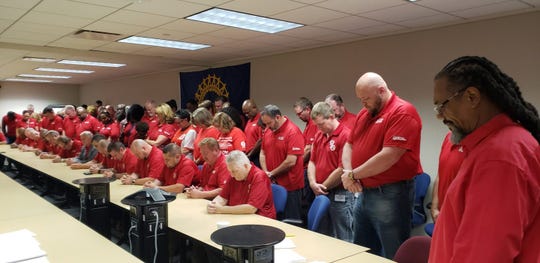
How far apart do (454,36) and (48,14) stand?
4336 mm

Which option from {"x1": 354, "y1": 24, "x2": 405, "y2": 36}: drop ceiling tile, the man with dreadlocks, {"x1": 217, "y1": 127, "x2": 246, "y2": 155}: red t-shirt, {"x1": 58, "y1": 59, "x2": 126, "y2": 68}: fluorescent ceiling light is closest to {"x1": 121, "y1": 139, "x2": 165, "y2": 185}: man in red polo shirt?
{"x1": 217, "y1": 127, "x2": 246, "y2": 155}: red t-shirt

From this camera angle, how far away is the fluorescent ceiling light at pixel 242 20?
13.1 feet

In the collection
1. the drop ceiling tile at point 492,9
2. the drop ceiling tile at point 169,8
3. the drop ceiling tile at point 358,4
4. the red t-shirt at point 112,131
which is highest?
the drop ceiling tile at point 169,8

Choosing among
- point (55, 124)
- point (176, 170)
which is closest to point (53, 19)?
point (176, 170)

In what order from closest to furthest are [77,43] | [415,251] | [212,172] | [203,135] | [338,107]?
[415,251] < [212,172] < [338,107] < [203,135] < [77,43]

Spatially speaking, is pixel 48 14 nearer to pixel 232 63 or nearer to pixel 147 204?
pixel 147 204

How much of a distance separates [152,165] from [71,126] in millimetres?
4889

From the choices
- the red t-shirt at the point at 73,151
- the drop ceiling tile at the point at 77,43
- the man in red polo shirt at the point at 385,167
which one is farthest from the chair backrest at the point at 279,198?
the red t-shirt at the point at 73,151

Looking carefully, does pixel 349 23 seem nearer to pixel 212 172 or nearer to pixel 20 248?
pixel 212 172

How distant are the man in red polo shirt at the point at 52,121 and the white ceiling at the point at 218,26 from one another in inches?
88.4

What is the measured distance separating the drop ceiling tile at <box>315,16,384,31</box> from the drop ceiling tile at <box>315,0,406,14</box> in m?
0.35

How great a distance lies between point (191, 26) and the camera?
177 inches

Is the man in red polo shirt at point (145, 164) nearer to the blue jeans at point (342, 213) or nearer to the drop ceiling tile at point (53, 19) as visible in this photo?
the drop ceiling tile at point (53, 19)

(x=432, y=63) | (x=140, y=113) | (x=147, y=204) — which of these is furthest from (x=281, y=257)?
(x=140, y=113)
